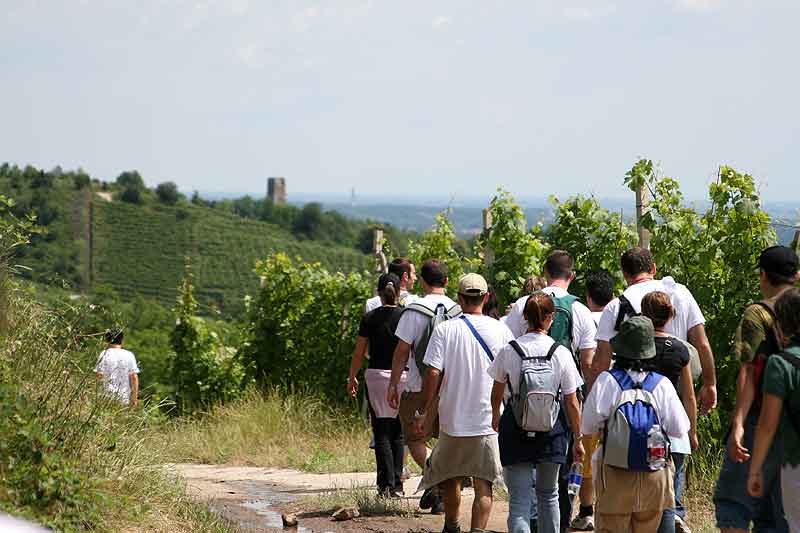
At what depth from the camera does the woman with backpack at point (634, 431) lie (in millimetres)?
5691

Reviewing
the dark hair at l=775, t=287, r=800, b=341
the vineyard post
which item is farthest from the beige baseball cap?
the vineyard post

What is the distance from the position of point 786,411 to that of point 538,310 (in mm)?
1601

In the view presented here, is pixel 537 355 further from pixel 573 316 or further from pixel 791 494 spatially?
pixel 791 494

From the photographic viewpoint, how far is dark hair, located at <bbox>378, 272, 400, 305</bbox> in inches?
349

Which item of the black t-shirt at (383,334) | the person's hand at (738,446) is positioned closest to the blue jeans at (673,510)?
the person's hand at (738,446)

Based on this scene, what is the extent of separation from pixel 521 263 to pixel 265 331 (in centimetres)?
659

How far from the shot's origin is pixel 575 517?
7836 millimetres

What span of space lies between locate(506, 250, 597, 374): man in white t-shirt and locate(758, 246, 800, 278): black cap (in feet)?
4.72

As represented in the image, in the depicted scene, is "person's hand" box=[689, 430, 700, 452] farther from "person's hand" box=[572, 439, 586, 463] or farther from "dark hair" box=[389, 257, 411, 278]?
"dark hair" box=[389, 257, 411, 278]

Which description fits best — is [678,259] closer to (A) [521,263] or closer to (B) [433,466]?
(A) [521,263]

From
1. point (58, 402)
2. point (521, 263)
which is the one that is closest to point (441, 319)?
point (58, 402)

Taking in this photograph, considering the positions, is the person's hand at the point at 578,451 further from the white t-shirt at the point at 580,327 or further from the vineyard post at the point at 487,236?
the vineyard post at the point at 487,236

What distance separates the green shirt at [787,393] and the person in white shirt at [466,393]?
81.9 inches

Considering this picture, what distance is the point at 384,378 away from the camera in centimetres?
886
